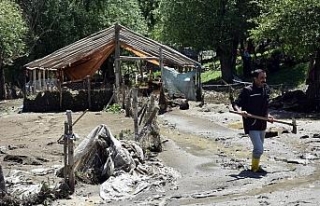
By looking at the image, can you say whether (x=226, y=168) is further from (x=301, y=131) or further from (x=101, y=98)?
(x=101, y=98)

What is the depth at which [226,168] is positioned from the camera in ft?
43.3

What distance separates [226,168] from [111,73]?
107ft

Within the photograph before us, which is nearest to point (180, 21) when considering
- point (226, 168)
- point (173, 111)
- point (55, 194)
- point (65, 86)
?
point (65, 86)

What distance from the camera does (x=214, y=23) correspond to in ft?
138

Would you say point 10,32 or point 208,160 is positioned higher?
point 10,32

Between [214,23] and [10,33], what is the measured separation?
1324 cm

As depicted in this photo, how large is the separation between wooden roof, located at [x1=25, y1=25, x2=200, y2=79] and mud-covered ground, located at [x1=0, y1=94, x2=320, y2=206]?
748 centimetres

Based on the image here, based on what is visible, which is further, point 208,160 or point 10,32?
point 10,32

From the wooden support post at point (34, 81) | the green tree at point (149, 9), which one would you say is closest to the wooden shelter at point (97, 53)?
the wooden support post at point (34, 81)

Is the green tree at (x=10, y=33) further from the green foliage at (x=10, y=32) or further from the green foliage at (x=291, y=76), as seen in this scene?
the green foliage at (x=291, y=76)

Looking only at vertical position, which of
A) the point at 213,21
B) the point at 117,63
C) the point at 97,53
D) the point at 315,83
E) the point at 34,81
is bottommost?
the point at 315,83

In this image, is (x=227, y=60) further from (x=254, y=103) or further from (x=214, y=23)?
(x=254, y=103)

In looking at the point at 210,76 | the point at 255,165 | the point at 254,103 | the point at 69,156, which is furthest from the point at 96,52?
the point at 69,156

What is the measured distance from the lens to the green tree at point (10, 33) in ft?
120
